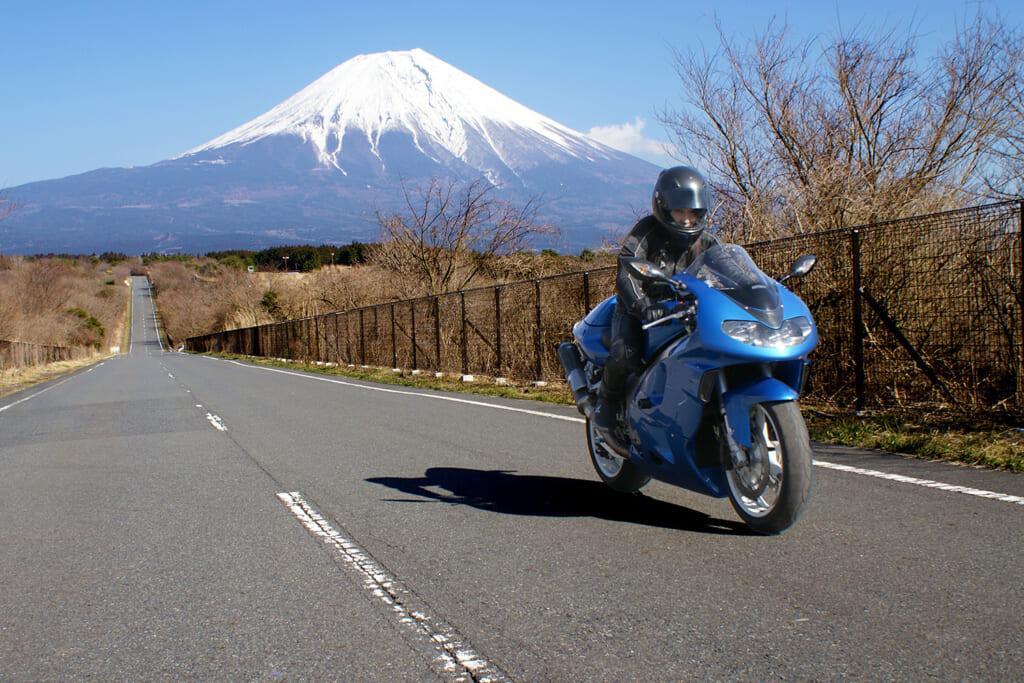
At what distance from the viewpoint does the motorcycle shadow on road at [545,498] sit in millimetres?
4711

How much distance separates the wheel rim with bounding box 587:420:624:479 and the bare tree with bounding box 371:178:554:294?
25.8m

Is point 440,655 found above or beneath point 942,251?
beneath

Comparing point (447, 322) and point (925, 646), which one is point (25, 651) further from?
point (447, 322)

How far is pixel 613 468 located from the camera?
5.46m

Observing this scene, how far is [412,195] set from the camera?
32.1m

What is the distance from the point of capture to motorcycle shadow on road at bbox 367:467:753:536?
471 centimetres

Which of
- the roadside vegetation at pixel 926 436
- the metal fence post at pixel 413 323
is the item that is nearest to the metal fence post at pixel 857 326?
the roadside vegetation at pixel 926 436

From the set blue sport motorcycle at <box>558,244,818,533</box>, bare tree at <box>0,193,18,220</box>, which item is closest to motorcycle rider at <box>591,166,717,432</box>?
blue sport motorcycle at <box>558,244,818,533</box>

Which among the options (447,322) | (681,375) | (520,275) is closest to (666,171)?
(681,375)

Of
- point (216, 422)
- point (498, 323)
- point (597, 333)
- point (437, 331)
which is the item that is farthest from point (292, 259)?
point (597, 333)

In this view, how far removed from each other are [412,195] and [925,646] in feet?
99.5

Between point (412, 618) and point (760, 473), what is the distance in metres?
1.80

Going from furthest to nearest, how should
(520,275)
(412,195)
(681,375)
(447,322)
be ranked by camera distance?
(412,195)
(520,275)
(447,322)
(681,375)

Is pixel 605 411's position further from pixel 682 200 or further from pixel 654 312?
pixel 682 200
